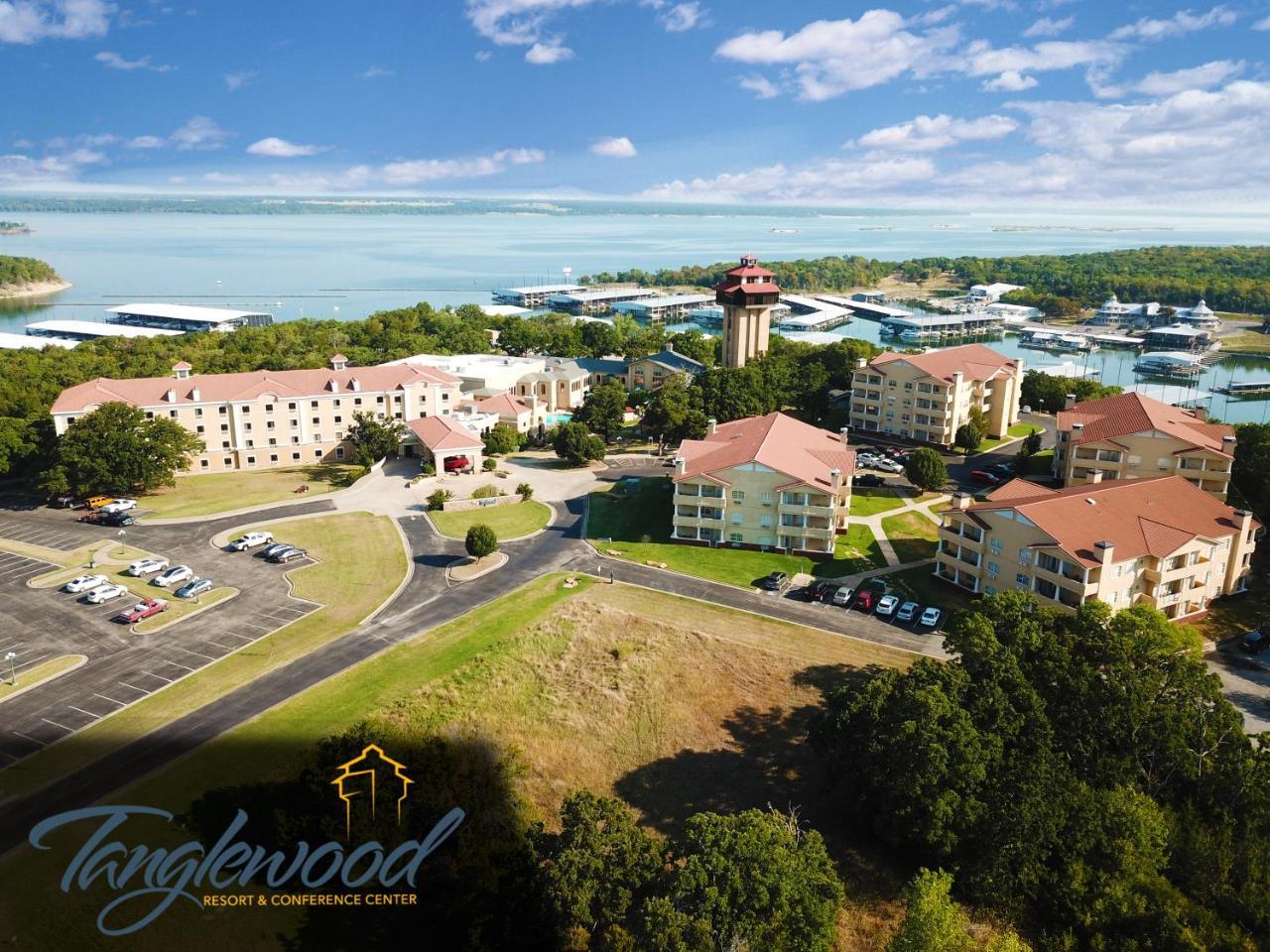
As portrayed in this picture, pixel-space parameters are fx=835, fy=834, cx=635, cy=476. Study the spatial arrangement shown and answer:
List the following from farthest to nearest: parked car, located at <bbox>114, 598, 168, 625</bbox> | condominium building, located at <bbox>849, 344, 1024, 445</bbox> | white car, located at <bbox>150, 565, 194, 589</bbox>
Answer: condominium building, located at <bbox>849, 344, 1024, 445</bbox> < white car, located at <bbox>150, 565, 194, 589</bbox> < parked car, located at <bbox>114, 598, 168, 625</bbox>

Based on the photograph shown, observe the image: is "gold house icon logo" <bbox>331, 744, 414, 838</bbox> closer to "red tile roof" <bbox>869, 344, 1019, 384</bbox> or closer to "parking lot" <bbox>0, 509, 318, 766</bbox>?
"parking lot" <bbox>0, 509, 318, 766</bbox>

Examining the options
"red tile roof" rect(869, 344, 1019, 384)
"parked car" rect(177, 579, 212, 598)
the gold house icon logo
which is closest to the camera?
the gold house icon logo

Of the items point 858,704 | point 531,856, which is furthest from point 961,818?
point 531,856

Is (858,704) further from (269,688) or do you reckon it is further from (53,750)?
(53,750)

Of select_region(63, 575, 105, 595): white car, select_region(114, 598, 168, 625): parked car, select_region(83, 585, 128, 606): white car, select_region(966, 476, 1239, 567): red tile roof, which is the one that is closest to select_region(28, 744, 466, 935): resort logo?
select_region(114, 598, 168, 625): parked car

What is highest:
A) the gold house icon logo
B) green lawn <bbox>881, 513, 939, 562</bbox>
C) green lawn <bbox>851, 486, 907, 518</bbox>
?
the gold house icon logo

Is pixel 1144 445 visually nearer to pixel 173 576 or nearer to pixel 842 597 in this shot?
pixel 842 597

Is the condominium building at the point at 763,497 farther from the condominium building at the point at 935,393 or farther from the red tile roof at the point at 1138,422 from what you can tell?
the condominium building at the point at 935,393

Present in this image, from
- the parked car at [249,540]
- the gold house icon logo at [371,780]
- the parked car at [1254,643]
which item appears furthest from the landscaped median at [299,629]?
the parked car at [1254,643]
